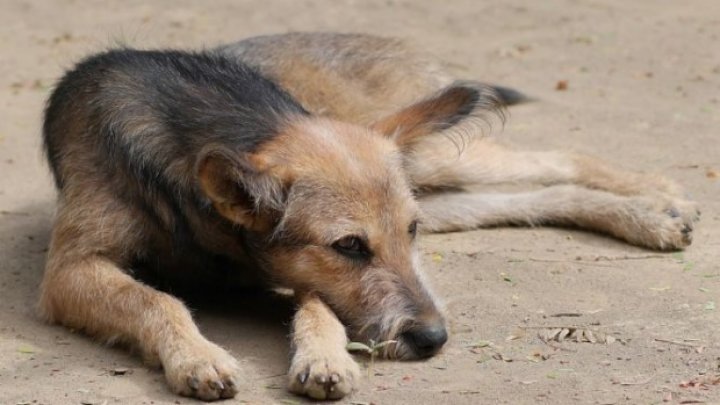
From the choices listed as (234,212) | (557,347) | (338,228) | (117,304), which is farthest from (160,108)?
(557,347)

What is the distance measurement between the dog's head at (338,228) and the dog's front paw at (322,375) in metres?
0.35

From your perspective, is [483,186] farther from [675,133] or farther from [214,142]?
[214,142]

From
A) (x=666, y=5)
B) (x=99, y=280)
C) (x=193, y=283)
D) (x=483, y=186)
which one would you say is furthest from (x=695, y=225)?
(x=666, y=5)

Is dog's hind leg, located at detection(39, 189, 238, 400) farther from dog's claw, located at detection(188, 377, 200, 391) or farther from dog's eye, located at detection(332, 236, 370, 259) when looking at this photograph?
dog's eye, located at detection(332, 236, 370, 259)

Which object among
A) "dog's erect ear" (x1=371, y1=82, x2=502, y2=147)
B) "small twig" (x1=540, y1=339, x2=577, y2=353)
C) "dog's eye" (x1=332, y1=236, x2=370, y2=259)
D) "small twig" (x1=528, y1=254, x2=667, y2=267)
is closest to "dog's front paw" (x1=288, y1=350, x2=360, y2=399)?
"dog's eye" (x1=332, y1=236, x2=370, y2=259)

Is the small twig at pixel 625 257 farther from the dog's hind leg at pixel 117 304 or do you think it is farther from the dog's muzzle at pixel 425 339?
the dog's hind leg at pixel 117 304

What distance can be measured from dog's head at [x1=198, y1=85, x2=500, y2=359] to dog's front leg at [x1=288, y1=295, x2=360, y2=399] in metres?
0.13

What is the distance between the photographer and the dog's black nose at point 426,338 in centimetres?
564

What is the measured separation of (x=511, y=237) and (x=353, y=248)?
2287 millimetres

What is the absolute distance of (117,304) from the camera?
6020 millimetres

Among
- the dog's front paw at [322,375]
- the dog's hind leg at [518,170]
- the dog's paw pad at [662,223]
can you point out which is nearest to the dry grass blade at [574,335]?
the dog's front paw at [322,375]

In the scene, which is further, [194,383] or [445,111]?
[445,111]

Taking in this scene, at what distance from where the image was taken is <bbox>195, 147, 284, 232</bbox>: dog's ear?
18.5 ft

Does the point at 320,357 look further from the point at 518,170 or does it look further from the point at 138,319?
the point at 518,170
